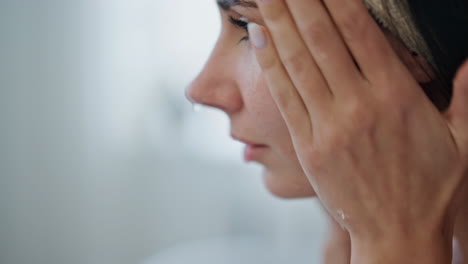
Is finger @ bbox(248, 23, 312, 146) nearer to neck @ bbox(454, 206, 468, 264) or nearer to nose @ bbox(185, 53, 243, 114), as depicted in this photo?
nose @ bbox(185, 53, 243, 114)

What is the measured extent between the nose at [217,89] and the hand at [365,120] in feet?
0.43

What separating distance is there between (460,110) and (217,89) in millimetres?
354

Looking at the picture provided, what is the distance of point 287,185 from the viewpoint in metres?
0.84

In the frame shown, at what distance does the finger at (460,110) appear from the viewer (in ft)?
2.03

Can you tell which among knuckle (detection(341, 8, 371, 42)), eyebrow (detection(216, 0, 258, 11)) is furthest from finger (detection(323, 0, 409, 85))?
eyebrow (detection(216, 0, 258, 11))

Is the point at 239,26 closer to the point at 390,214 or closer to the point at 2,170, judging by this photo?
the point at 390,214

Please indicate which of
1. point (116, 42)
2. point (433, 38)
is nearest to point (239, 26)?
point (433, 38)

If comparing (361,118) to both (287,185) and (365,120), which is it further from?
(287,185)

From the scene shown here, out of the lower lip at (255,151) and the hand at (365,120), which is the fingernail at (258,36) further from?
the lower lip at (255,151)

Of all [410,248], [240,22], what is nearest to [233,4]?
[240,22]

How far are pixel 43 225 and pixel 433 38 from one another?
4.64 ft

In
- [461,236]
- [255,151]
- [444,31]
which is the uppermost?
[444,31]

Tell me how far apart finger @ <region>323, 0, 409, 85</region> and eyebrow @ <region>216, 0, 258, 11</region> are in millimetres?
122

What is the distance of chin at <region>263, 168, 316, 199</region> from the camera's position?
2.72ft
